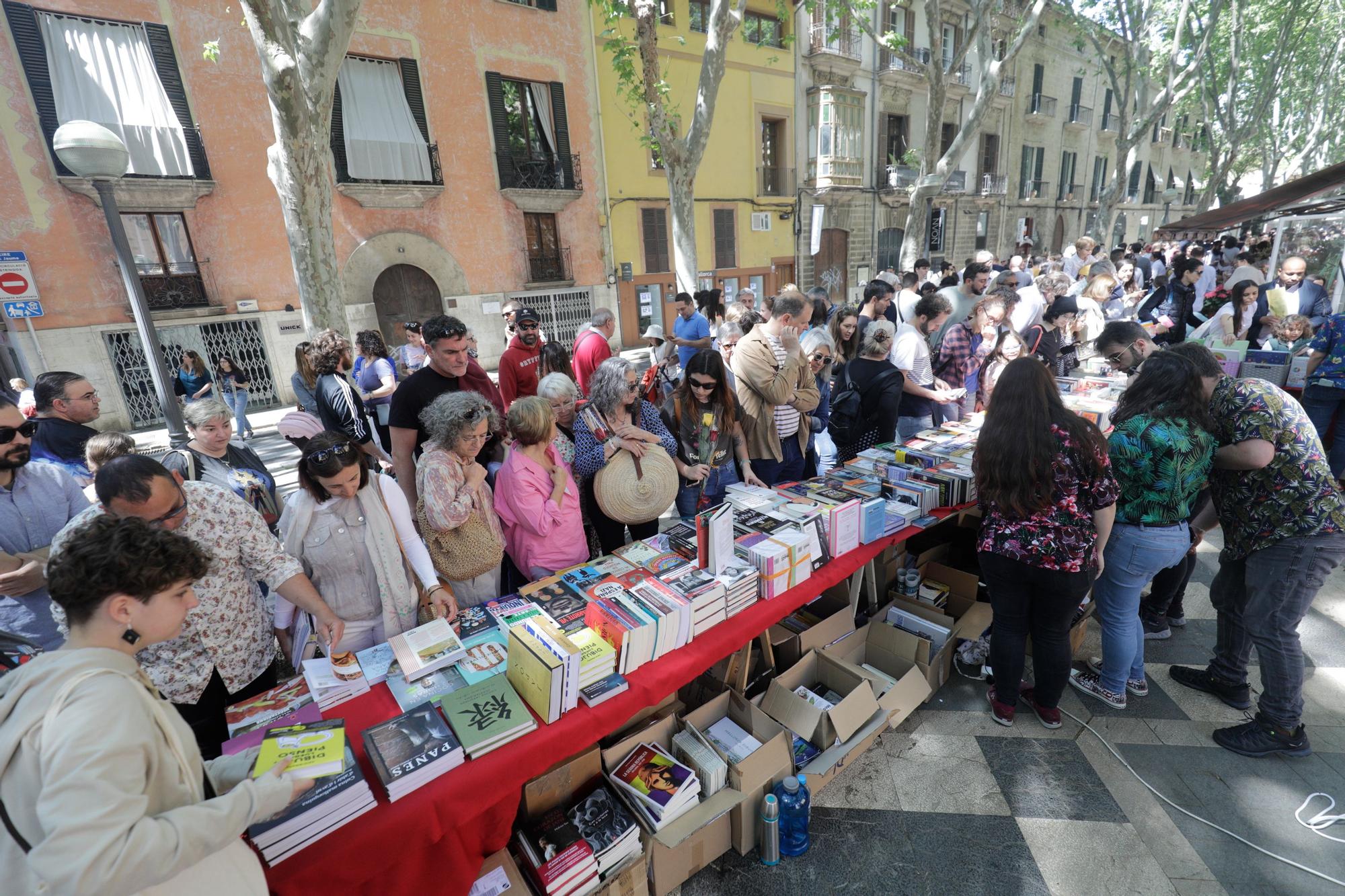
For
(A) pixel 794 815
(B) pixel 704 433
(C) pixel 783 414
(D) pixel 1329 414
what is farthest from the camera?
(D) pixel 1329 414

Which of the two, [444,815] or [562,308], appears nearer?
[444,815]

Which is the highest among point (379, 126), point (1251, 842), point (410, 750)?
point (379, 126)

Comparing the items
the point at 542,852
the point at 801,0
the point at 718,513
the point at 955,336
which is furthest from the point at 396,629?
the point at 801,0

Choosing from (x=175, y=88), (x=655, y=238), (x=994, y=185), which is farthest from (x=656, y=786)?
(x=994, y=185)

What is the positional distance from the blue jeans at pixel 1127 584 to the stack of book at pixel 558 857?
255 centimetres

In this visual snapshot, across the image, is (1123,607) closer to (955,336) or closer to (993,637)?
(993,637)

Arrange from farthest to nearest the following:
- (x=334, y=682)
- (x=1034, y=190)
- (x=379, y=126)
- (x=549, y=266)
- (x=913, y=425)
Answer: (x=1034, y=190)
(x=549, y=266)
(x=379, y=126)
(x=913, y=425)
(x=334, y=682)

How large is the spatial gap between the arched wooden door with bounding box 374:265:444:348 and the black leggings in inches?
459

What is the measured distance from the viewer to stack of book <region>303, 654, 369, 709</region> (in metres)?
1.92

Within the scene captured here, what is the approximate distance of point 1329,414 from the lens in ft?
14.4

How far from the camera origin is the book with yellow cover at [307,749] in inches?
57.4

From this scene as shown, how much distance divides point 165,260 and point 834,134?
15.7 meters

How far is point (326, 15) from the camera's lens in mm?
4406

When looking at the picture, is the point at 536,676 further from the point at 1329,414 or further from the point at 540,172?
the point at 540,172
